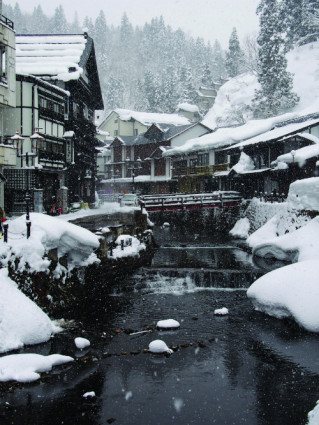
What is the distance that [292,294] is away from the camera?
516 inches

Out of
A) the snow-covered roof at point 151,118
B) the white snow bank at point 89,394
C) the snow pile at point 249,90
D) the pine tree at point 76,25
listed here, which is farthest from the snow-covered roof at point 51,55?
the pine tree at point 76,25

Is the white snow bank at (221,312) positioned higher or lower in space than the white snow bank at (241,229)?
lower

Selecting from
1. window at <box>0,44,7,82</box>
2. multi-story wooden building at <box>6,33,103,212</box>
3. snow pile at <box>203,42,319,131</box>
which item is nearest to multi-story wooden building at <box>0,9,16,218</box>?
window at <box>0,44,7,82</box>

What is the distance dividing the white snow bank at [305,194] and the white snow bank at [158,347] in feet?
55.1

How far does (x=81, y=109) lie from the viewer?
3828cm

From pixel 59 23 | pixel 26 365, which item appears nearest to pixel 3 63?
pixel 26 365

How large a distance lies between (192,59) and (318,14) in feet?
175

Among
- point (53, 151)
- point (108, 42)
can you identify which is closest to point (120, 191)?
point (53, 151)

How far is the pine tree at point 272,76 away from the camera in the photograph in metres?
52.4

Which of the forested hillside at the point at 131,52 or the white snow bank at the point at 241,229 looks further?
the forested hillside at the point at 131,52

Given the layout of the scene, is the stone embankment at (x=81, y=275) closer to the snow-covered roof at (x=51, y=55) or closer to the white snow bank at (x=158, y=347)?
the white snow bank at (x=158, y=347)

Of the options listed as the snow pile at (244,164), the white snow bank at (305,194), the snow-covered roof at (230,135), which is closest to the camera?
the white snow bank at (305,194)

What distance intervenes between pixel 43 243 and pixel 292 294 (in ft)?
28.1

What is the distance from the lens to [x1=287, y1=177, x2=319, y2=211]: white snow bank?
79.7 feet
